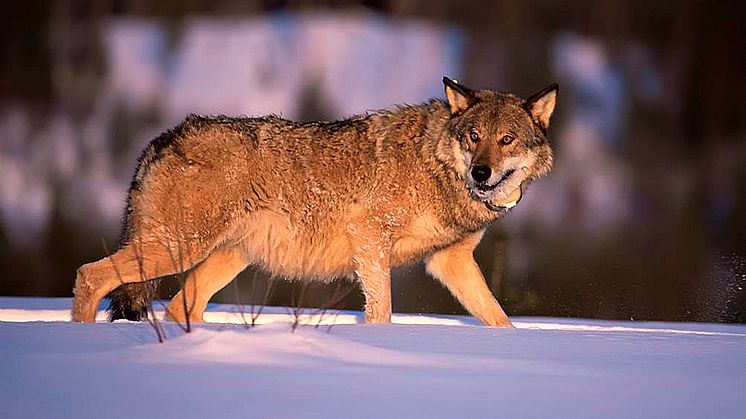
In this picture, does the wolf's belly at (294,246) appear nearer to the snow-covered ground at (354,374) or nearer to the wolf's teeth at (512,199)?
the wolf's teeth at (512,199)

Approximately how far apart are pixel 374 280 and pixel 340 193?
621 millimetres

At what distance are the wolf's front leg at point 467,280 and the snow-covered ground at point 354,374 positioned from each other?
76.3 inches

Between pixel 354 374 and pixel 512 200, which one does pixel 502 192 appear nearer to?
pixel 512 200

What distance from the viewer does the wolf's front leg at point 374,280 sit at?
17.2ft

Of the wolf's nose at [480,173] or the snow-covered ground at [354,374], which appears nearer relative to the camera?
the snow-covered ground at [354,374]

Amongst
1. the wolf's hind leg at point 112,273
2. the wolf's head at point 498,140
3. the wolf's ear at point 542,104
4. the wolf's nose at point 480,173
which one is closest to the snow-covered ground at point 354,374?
the wolf's hind leg at point 112,273

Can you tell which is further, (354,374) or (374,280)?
(374,280)

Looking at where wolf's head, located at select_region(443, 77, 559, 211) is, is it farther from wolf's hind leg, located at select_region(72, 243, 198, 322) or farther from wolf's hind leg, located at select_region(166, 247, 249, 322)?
wolf's hind leg, located at select_region(72, 243, 198, 322)

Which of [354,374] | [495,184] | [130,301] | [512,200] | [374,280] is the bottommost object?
[130,301]

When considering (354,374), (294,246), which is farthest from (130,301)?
(354,374)

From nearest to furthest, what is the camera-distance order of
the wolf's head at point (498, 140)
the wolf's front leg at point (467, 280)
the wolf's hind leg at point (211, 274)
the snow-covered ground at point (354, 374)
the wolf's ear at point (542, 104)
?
the snow-covered ground at point (354, 374) → the wolf's head at point (498, 140) → the wolf's ear at point (542, 104) → the wolf's front leg at point (467, 280) → the wolf's hind leg at point (211, 274)

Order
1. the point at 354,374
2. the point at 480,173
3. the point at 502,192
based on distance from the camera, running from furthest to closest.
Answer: the point at 502,192
the point at 480,173
the point at 354,374

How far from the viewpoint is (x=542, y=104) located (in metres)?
5.54

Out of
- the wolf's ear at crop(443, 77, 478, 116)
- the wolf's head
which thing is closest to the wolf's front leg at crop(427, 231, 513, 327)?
the wolf's head
